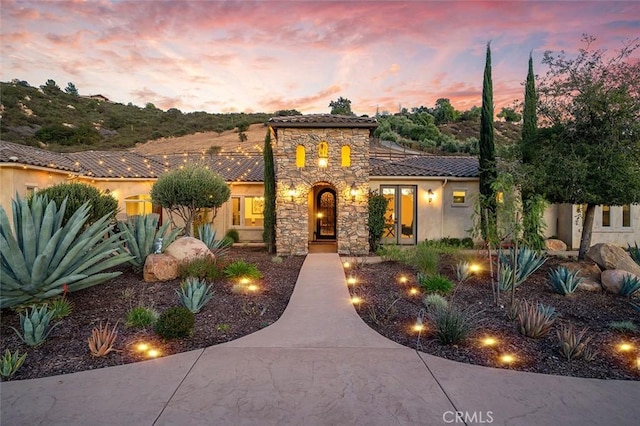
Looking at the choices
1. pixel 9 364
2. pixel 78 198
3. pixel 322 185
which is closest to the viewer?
pixel 9 364

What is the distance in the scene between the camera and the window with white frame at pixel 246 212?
16.3m

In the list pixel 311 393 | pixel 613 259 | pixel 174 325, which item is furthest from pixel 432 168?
pixel 311 393

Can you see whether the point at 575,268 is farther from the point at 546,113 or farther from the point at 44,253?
the point at 44,253

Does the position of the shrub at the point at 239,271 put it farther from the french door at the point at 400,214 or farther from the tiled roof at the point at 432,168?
the tiled roof at the point at 432,168

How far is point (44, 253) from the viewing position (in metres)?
4.83

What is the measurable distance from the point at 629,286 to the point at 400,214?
28.2ft

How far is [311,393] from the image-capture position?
3.38 metres

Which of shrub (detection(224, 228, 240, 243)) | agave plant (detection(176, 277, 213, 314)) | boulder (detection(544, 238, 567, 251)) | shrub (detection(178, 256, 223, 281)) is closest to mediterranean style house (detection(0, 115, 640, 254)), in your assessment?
shrub (detection(224, 228, 240, 243))

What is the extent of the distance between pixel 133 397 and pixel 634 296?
393 inches

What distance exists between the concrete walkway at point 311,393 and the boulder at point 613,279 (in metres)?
5.33

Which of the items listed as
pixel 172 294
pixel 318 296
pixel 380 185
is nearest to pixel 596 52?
pixel 380 185

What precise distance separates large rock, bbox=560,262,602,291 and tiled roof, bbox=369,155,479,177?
6742 millimetres

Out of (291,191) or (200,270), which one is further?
(291,191)

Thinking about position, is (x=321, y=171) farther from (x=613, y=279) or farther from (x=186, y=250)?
(x=613, y=279)
